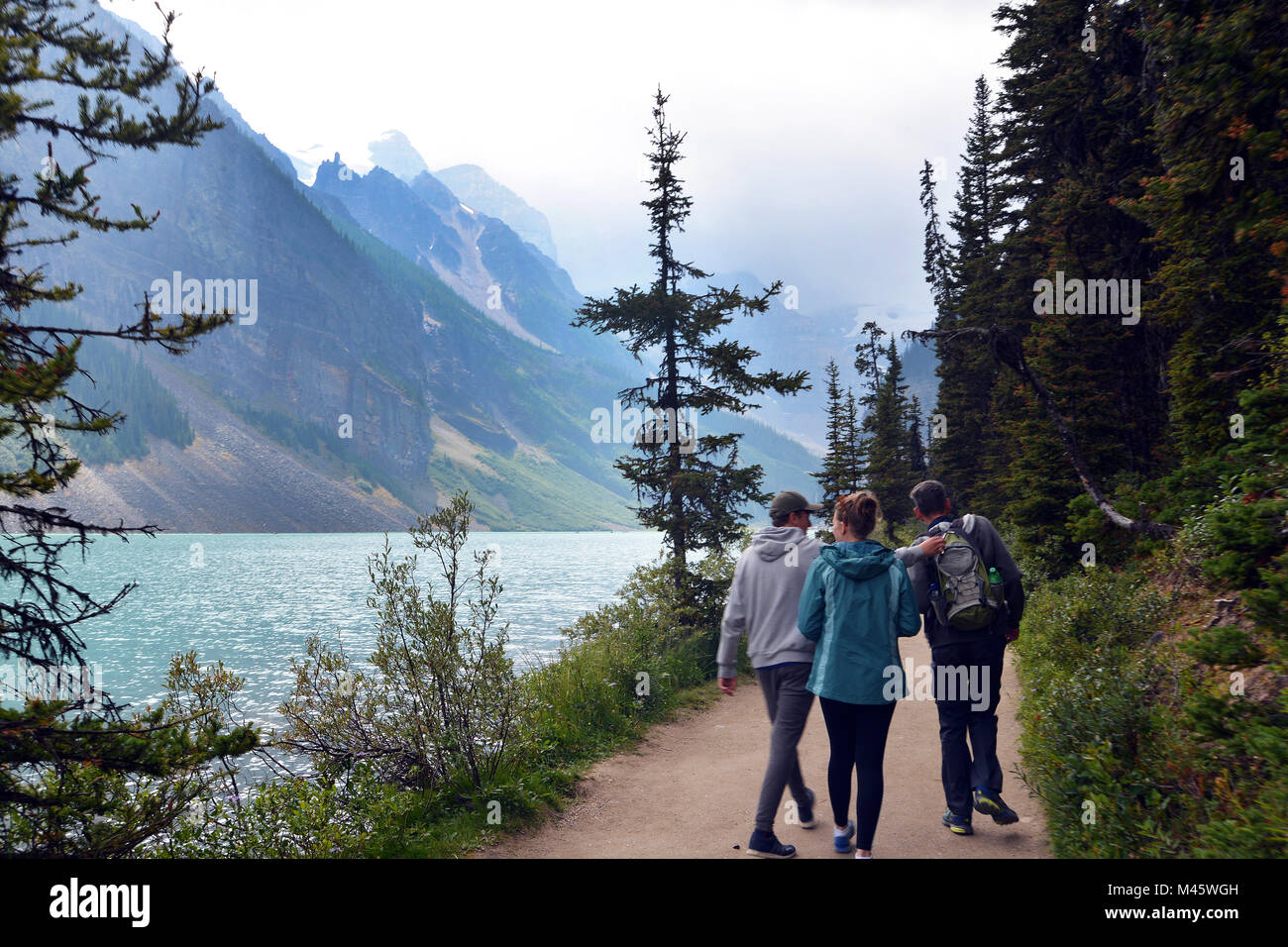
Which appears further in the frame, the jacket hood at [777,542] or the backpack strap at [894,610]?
the jacket hood at [777,542]

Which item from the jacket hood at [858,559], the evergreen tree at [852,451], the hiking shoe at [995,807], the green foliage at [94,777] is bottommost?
the hiking shoe at [995,807]

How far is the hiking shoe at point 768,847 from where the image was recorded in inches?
198

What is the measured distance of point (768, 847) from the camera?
507 centimetres

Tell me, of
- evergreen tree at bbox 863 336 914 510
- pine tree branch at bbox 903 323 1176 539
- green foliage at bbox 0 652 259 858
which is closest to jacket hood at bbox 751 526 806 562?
green foliage at bbox 0 652 259 858

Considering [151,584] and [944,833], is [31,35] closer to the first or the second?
[944,833]

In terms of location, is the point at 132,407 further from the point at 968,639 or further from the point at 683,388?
the point at 968,639

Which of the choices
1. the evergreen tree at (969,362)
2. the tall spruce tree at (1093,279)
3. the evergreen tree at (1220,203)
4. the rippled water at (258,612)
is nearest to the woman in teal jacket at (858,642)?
the evergreen tree at (1220,203)

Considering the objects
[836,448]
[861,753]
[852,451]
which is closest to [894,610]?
[861,753]

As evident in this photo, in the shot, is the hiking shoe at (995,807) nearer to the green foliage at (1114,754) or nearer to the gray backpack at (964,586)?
the green foliage at (1114,754)

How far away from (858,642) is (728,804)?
2844 mm

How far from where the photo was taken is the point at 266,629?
37.5m

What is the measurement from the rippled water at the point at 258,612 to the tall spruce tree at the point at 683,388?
12.6 ft

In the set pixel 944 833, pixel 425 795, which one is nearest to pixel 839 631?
pixel 944 833
